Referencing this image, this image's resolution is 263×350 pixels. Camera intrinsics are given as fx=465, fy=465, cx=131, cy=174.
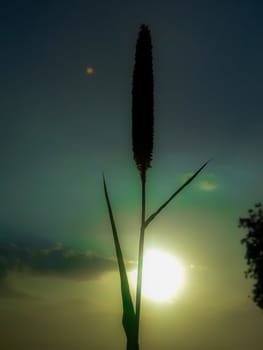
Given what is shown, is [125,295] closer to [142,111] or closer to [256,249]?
[142,111]

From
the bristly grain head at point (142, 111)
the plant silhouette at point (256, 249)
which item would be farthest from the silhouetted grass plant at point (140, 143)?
Answer: the plant silhouette at point (256, 249)

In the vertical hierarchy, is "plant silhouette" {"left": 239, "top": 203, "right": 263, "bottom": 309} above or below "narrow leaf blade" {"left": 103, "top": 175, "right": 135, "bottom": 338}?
above

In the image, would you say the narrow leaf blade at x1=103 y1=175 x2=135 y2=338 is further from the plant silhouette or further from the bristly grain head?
the plant silhouette

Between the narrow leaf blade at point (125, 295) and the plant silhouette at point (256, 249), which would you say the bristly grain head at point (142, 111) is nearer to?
the narrow leaf blade at point (125, 295)

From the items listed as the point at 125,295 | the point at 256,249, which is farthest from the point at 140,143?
the point at 256,249

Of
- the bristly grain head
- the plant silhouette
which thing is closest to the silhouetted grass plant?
the bristly grain head

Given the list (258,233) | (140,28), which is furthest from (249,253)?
(140,28)

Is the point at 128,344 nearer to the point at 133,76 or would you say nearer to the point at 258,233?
the point at 133,76

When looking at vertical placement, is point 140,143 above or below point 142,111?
below
